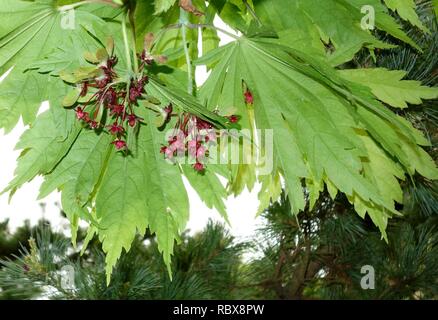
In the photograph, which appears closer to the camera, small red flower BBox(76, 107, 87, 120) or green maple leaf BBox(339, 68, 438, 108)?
small red flower BBox(76, 107, 87, 120)

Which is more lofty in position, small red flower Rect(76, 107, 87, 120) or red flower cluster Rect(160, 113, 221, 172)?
small red flower Rect(76, 107, 87, 120)

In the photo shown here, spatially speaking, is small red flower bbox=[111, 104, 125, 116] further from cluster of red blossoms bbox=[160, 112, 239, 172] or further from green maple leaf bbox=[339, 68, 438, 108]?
green maple leaf bbox=[339, 68, 438, 108]

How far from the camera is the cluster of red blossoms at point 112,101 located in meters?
0.59

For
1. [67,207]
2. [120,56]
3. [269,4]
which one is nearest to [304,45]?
[269,4]

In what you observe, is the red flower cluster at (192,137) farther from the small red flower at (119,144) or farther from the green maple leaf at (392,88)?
the green maple leaf at (392,88)

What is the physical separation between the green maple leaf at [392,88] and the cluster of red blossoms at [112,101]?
0.34 m

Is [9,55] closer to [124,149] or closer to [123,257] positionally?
[124,149]

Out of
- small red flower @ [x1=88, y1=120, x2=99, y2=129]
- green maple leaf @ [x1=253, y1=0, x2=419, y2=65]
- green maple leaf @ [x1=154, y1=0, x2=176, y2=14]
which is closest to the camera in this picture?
green maple leaf @ [x1=154, y1=0, x2=176, y2=14]

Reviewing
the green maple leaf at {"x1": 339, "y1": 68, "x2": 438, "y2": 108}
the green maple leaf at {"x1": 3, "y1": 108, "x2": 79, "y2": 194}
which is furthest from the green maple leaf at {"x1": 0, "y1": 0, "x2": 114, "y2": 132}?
the green maple leaf at {"x1": 339, "y1": 68, "x2": 438, "y2": 108}

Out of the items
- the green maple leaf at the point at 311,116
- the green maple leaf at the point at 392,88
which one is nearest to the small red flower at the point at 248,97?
the green maple leaf at the point at 311,116

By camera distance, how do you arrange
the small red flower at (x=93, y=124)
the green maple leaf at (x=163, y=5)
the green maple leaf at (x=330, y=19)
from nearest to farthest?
the green maple leaf at (x=163, y=5)
the small red flower at (x=93, y=124)
the green maple leaf at (x=330, y=19)

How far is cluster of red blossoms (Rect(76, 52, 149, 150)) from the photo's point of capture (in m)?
0.59

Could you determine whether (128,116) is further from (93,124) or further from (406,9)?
A: (406,9)

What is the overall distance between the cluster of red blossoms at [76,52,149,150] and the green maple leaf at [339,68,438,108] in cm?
34
